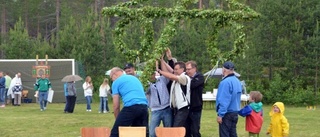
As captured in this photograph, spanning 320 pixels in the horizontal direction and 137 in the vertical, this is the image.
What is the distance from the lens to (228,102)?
1122 centimetres

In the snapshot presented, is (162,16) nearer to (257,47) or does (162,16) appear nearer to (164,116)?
(164,116)

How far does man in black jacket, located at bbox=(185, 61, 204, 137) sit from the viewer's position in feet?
38.9

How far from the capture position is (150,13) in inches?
530

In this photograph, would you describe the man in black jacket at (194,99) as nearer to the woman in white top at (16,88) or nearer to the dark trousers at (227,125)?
the dark trousers at (227,125)

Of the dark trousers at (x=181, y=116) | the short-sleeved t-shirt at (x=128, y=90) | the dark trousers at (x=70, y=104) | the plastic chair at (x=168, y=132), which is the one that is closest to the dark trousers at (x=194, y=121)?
the dark trousers at (x=181, y=116)

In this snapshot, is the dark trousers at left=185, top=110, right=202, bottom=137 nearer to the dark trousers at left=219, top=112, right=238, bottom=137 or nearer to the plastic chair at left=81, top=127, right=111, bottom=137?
the dark trousers at left=219, top=112, right=238, bottom=137

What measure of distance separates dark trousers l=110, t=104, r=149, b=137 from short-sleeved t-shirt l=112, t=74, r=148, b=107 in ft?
0.26

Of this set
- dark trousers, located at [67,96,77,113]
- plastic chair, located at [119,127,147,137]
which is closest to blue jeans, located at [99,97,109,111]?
dark trousers, located at [67,96,77,113]

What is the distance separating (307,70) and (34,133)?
2118 cm

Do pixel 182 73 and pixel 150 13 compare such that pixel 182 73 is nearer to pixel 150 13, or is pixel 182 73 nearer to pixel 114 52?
pixel 150 13

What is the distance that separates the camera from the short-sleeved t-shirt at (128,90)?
410 inches

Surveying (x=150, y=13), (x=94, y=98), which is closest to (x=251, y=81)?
(x=94, y=98)

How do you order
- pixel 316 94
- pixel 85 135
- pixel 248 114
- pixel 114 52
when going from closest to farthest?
pixel 85 135
pixel 248 114
pixel 316 94
pixel 114 52

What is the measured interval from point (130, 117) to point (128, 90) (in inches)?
16.3
